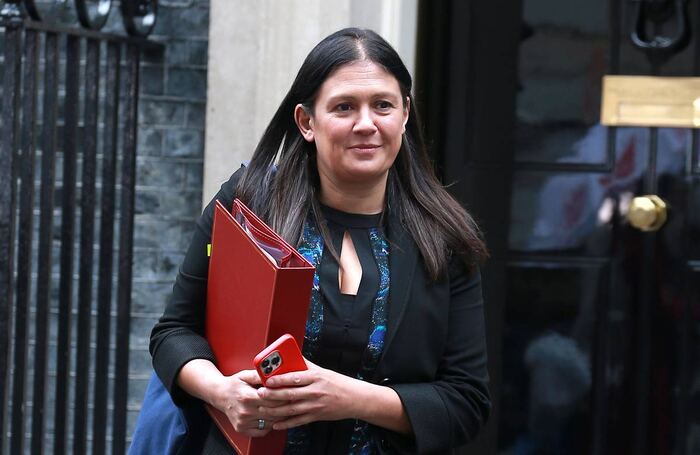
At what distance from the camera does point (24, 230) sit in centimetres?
407

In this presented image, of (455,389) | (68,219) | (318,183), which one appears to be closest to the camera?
(455,389)

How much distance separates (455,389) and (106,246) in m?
2.15

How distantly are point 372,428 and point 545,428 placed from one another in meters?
2.10

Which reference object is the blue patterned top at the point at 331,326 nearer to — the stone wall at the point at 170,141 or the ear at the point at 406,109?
the ear at the point at 406,109

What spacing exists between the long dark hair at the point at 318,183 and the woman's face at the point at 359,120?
0.03 meters

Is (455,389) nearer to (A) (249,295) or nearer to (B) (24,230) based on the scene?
(A) (249,295)

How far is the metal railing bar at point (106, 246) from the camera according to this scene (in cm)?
438

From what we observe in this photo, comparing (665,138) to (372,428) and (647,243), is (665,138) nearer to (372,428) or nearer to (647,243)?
(647,243)

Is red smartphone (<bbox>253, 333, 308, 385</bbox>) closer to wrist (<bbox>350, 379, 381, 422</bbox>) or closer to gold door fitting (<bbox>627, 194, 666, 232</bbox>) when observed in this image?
wrist (<bbox>350, 379, 381, 422</bbox>)

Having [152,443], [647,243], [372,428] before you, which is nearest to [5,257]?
[152,443]

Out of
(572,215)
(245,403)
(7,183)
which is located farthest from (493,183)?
(245,403)

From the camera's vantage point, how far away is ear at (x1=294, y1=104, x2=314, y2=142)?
2619 mm

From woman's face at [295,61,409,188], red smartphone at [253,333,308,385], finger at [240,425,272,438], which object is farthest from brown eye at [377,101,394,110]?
finger at [240,425,272,438]

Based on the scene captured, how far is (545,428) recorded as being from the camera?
4527 mm
